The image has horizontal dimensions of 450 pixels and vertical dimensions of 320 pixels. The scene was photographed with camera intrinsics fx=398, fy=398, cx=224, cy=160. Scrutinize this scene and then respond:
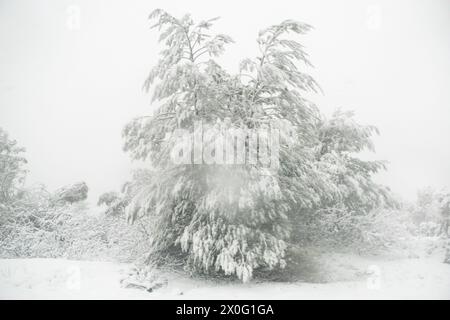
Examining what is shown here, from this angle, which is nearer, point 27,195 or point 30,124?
point 27,195

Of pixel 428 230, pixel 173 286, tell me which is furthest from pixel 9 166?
pixel 428 230

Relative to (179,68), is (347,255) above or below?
below

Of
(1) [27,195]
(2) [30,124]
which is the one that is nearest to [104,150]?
(2) [30,124]

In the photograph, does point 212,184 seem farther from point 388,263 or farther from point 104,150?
point 104,150

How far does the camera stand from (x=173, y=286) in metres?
A: 9.11

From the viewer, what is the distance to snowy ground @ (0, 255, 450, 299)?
27.9 feet

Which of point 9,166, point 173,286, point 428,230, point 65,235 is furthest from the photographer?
point 428,230

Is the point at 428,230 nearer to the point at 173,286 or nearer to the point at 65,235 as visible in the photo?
the point at 173,286

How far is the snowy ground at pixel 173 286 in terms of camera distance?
8500mm

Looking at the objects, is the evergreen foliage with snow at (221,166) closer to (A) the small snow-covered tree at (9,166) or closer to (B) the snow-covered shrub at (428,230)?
(A) the small snow-covered tree at (9,166)

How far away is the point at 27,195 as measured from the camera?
53.3 ft

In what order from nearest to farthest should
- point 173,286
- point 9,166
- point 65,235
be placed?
point 173,286, point 65,235, point 9,166

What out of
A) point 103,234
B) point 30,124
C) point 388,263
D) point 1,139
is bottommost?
point 388,263

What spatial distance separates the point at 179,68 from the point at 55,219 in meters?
7.54
